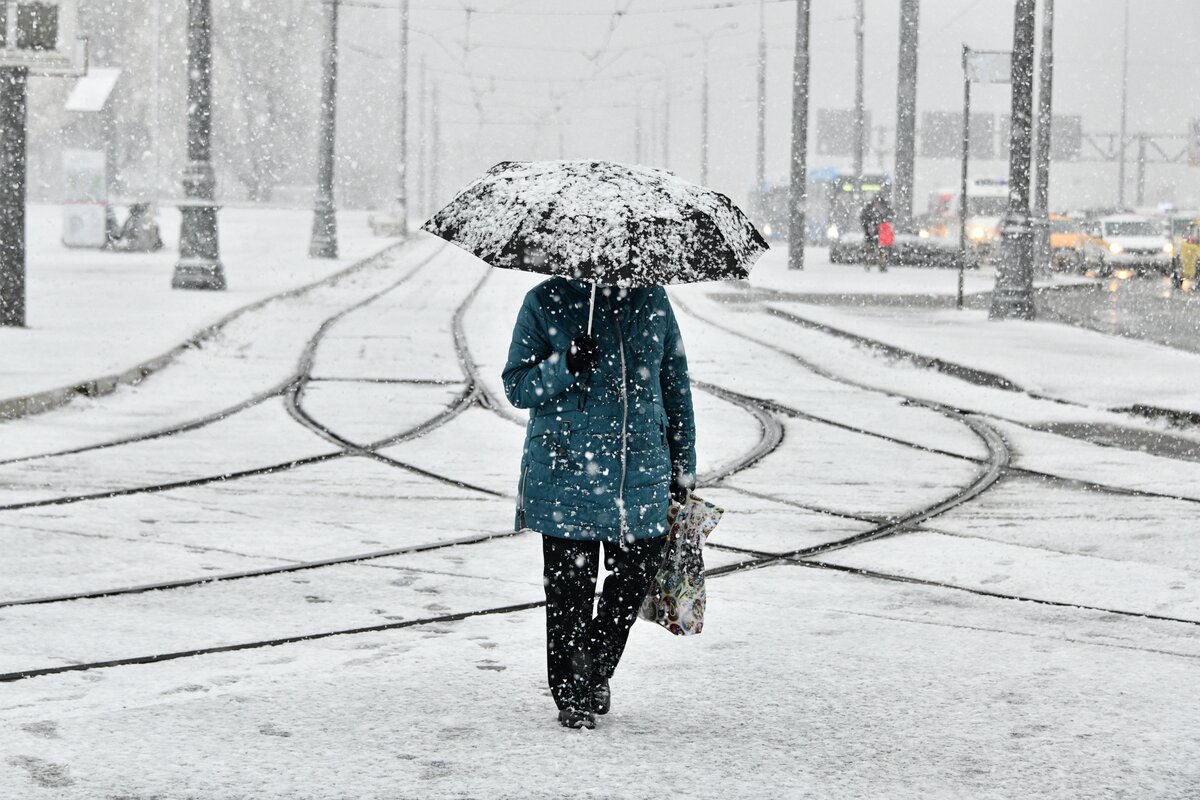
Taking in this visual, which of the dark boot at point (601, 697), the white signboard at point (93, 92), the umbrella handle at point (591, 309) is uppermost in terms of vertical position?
the white signboard at point (93, 92)

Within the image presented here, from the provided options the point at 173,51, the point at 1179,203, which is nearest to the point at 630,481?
the point at 173,51

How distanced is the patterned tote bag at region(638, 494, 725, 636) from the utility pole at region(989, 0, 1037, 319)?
18.2 metres

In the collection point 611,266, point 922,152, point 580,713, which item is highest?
point 922,152

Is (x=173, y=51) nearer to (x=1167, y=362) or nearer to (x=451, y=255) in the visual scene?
(x=451, y=255)

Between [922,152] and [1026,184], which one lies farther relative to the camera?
[922,152]

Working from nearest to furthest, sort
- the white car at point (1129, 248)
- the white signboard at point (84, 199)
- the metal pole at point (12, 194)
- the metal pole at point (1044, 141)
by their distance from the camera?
the metal pole at point (12, 194)
the metal pole at point (1044, 141)
the white signboard at point (84, 199)
the white car at point (1129, 248)

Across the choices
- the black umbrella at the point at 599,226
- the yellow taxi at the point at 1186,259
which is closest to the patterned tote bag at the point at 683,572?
the black umbrella at the point at 599,226

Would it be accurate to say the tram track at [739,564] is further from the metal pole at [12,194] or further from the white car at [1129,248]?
the white car at [1129,248]

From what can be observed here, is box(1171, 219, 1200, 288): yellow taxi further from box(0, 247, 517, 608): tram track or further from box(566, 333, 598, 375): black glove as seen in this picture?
box(566, 333, 598, 375): black glove

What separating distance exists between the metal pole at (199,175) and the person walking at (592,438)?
66.2 ft

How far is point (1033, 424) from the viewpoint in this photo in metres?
13.3

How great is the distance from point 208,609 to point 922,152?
341 ft

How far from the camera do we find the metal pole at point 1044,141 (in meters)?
33.5

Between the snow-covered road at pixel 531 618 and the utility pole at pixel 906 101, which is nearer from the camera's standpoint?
the snow-covered road at pixel 531 618
